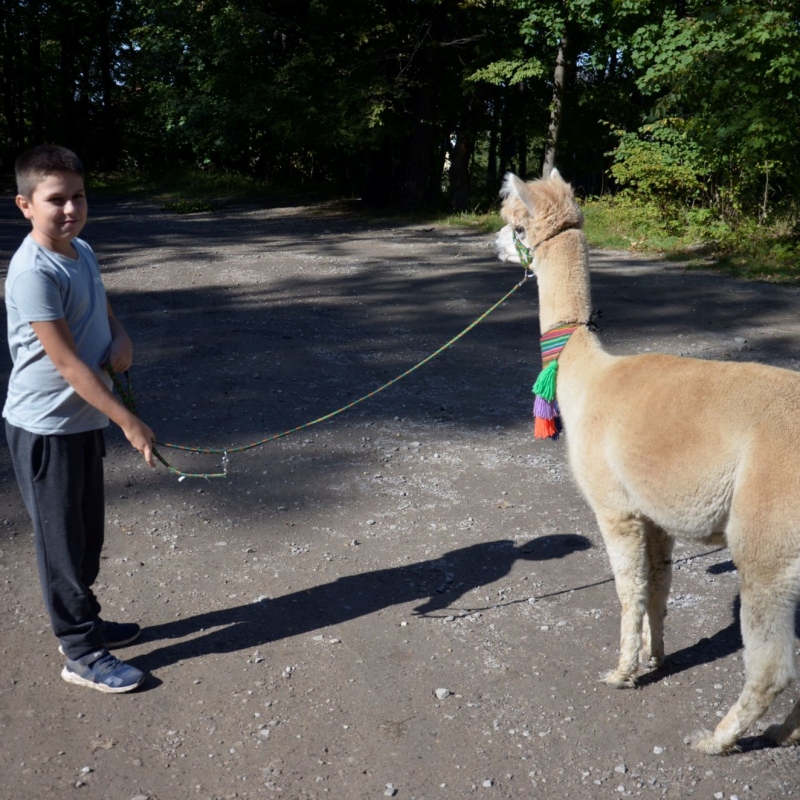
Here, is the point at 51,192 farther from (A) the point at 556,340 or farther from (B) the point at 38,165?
(A) the point at 556,340

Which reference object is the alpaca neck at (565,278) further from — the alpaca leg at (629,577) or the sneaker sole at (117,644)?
the sneaker sole at (117,644)

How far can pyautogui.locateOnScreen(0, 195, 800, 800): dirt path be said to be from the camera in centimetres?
345

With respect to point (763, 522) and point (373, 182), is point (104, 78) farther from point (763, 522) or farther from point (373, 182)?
point (763, 522)

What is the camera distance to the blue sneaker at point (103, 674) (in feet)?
12.8

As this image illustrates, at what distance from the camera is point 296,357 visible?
9578 mm

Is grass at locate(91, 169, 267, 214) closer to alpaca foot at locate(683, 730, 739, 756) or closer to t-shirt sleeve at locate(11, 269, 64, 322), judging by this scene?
t-shirt sleeve at locate(11, 269, 64, 322)

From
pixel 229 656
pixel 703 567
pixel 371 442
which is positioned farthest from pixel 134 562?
pixel 703 567

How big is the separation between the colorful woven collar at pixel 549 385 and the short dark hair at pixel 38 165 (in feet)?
7.37

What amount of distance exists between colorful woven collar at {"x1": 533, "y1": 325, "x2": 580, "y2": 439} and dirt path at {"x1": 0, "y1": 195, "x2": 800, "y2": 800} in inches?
43.2

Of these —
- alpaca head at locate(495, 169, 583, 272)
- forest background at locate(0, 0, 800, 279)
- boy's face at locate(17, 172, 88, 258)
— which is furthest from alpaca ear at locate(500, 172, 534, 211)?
forest background at locate(0, 0, 800, 279)

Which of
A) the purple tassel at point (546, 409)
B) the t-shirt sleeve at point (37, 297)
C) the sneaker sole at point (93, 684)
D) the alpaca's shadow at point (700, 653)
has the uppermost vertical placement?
the t-shirt sleeve at point (37, 297)

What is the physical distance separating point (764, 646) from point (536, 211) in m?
2.14

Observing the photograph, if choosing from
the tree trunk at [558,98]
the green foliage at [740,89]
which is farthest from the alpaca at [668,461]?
the tree trunk at [558,98]

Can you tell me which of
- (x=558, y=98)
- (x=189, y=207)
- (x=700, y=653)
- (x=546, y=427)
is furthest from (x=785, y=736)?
(x=189, y=207)
